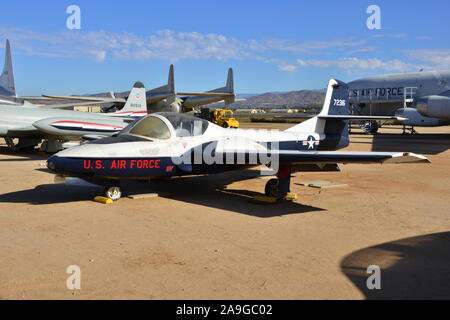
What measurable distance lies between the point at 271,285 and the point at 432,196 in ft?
23.1

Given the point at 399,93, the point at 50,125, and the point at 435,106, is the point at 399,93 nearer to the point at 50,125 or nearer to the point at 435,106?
the point at 435,106

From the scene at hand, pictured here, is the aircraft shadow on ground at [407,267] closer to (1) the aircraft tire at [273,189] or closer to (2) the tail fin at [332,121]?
(1) the aircraft tire at [273,189]

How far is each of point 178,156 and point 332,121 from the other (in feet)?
19.3

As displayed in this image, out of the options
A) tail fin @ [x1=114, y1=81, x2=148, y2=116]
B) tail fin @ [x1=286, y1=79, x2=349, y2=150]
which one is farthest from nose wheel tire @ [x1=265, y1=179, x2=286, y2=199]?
tail fin @ [x1=114, y1=81, x2=148, y2=116]

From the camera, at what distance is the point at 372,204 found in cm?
941

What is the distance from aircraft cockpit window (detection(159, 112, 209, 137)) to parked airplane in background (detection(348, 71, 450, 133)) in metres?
24.1

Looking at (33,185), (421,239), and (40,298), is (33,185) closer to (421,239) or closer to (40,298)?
(40,298)

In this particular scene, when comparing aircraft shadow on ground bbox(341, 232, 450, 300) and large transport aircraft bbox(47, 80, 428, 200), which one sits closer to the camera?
aircraft shadow on ground bbox(341, 232, 450, 300)

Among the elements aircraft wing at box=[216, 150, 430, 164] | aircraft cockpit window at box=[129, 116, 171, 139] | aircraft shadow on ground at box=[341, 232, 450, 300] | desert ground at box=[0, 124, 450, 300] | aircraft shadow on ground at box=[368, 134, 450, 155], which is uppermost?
aircraft cockpit window at box=[129, 116, 171, 139]

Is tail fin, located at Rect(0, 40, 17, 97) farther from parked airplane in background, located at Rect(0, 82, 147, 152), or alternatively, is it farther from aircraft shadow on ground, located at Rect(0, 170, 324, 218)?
aircraft shadow on ground, located at Rect(0, 170, 324, 218)

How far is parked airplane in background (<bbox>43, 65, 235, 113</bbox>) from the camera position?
40.6m

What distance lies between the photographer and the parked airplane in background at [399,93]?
109 ft

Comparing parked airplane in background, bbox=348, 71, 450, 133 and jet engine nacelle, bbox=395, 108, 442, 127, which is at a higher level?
parked airplane in background, bbox=348, 71, 450, 133
